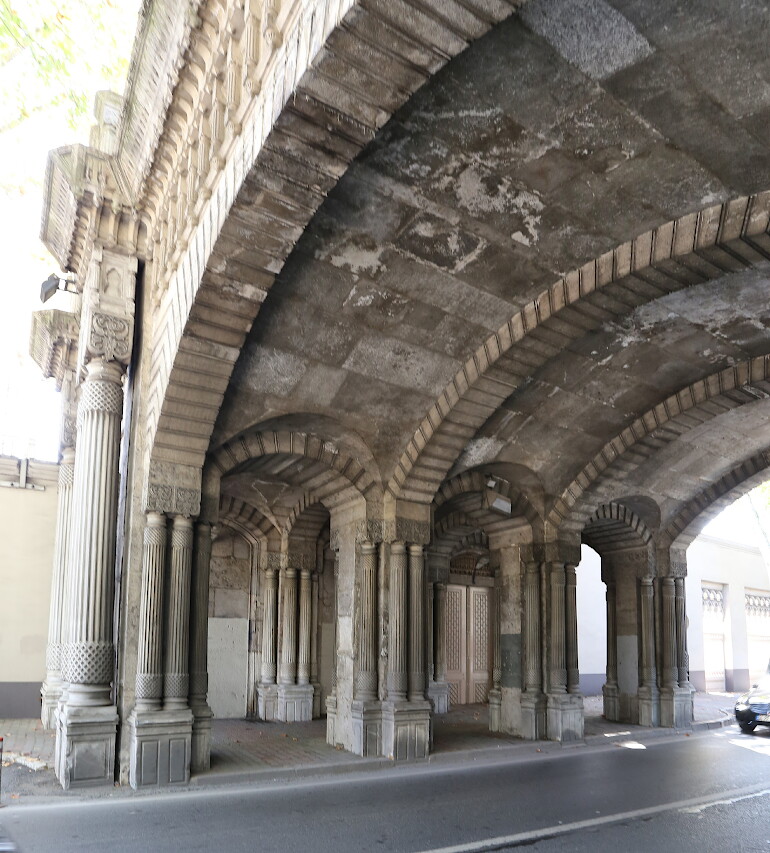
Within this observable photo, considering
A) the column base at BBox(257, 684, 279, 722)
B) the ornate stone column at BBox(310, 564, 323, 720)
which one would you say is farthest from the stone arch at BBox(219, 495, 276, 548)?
the column base at BBox(257, 684, 279, 722)

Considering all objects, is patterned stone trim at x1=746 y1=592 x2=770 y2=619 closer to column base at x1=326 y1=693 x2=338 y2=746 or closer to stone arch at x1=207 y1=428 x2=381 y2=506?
column base at x1=326 y1=693 x2=338 y2=746

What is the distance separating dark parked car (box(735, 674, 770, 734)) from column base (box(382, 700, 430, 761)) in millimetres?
6717

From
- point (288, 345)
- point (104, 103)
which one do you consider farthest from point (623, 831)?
point (104, 103)

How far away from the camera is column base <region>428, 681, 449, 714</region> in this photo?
569 inches

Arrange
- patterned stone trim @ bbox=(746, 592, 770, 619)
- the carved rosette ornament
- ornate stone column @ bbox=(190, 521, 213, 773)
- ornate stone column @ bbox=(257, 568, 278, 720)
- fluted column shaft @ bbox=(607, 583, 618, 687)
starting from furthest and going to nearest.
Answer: patterned stone trim @ bbox=(746, 592, 770, 619) < fluted column shaft @ bbox=(607, 583, 618, 687) < ornate stone column @ bbox=(257, 568, 278, 720) < the carved rosette ornament < ornate stone column @ bbox=(190, 521, 213, 773)

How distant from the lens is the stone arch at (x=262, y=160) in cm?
450

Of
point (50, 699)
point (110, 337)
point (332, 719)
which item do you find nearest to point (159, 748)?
point (332, 719)

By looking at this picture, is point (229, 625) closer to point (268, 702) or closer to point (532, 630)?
point (268, 702)

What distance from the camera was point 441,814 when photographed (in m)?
6.86

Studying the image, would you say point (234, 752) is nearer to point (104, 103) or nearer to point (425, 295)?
point (425, 295)

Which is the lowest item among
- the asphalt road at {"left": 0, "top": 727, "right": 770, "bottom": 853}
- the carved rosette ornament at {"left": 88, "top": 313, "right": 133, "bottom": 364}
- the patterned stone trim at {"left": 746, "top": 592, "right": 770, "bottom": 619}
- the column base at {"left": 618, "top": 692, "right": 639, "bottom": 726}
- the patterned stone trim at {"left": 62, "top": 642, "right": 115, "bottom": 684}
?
the column base at {"left": 618, "top": 692, "right": 639, "bottom": 726}

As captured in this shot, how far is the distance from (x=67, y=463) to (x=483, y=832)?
924cm

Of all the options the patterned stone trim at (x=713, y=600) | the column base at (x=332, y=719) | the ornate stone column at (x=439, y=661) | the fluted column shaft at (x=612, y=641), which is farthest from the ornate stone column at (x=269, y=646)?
the patterned stone trim at (x=713, y=600)

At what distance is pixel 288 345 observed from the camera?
820 centimetres
